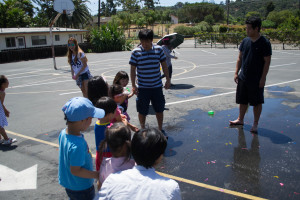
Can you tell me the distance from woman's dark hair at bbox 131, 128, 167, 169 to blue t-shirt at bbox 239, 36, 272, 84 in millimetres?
3603

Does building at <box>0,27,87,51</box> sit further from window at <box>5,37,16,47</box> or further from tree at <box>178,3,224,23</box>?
tree at <box>178,3,224,23</box>

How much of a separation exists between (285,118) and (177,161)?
315cm

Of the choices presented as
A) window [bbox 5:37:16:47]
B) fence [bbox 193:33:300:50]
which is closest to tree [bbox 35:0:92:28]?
window [bbox 5:37:16:47]

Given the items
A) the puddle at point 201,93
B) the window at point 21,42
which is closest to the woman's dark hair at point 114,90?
the puddle at point 201,93

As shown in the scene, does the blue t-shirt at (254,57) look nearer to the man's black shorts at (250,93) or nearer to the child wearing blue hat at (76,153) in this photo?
the man's black shorts at (250,93)

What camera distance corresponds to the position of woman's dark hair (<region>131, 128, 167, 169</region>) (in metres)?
1.80

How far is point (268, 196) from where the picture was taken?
312 centimetres

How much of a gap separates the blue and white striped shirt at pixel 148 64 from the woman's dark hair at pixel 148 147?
Result: 2.88m

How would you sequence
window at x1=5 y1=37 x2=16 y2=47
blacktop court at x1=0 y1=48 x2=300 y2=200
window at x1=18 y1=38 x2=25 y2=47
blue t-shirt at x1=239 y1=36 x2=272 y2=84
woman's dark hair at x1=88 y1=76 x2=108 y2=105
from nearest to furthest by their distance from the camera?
blacktop court at x1=0 y1=48 x2=300 y2=200 < woman's dark hair at x1=88 y1=76 x2=108 y2=105 < blue t-shirt at x1=239 y1=36 x2=272 y2=84 < window at x1=5 y1=37 x2=16 y2=47 < window at x1=18 y1=38 x2=25 y2=47

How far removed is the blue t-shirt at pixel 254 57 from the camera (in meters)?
4.69

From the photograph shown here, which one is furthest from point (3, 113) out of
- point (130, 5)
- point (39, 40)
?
point (130, 5)

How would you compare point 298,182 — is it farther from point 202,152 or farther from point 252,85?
point 252,85

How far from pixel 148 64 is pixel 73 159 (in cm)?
278

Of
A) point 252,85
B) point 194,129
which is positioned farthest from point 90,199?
point 252,85
